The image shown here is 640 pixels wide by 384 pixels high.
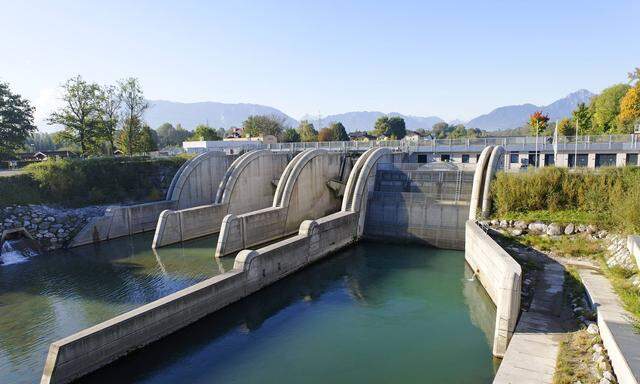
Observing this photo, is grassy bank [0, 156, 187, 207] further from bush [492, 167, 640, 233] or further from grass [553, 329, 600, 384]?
grass [553, 329, 600, 384]

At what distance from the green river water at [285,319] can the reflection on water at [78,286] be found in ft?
0.16

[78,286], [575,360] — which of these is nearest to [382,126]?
[78,286]

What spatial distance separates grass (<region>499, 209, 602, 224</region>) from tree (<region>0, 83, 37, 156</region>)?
127ft

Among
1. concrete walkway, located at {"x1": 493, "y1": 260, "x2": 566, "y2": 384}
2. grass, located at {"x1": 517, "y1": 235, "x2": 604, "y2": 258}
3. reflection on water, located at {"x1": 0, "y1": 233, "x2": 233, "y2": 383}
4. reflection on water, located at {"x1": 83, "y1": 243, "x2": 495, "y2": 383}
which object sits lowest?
reflection on water, located at {"x1": 83, "y1": 243, "x2": 495, "y2": 383}

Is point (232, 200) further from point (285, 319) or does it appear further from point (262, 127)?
point (262, 127)

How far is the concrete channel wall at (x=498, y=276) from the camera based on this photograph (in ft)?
33.5

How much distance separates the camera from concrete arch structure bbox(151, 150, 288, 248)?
879 inches

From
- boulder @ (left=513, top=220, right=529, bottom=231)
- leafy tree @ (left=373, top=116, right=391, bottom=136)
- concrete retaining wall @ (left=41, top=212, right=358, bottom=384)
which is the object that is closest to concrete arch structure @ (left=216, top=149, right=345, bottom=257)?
concrete retaining wall @ (left=41, top=212, right=358, bottom=384)

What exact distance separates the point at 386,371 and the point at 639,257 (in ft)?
24.2

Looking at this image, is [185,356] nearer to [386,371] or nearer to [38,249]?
[386,371]

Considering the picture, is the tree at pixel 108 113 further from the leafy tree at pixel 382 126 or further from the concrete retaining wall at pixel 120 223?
the leafy tree at pixel 382 126

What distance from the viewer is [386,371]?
10.5 metres

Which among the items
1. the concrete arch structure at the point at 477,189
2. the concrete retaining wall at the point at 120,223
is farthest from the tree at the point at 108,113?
the concrete arch structure at the point at 477,189

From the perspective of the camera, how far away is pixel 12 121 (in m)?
34.5
